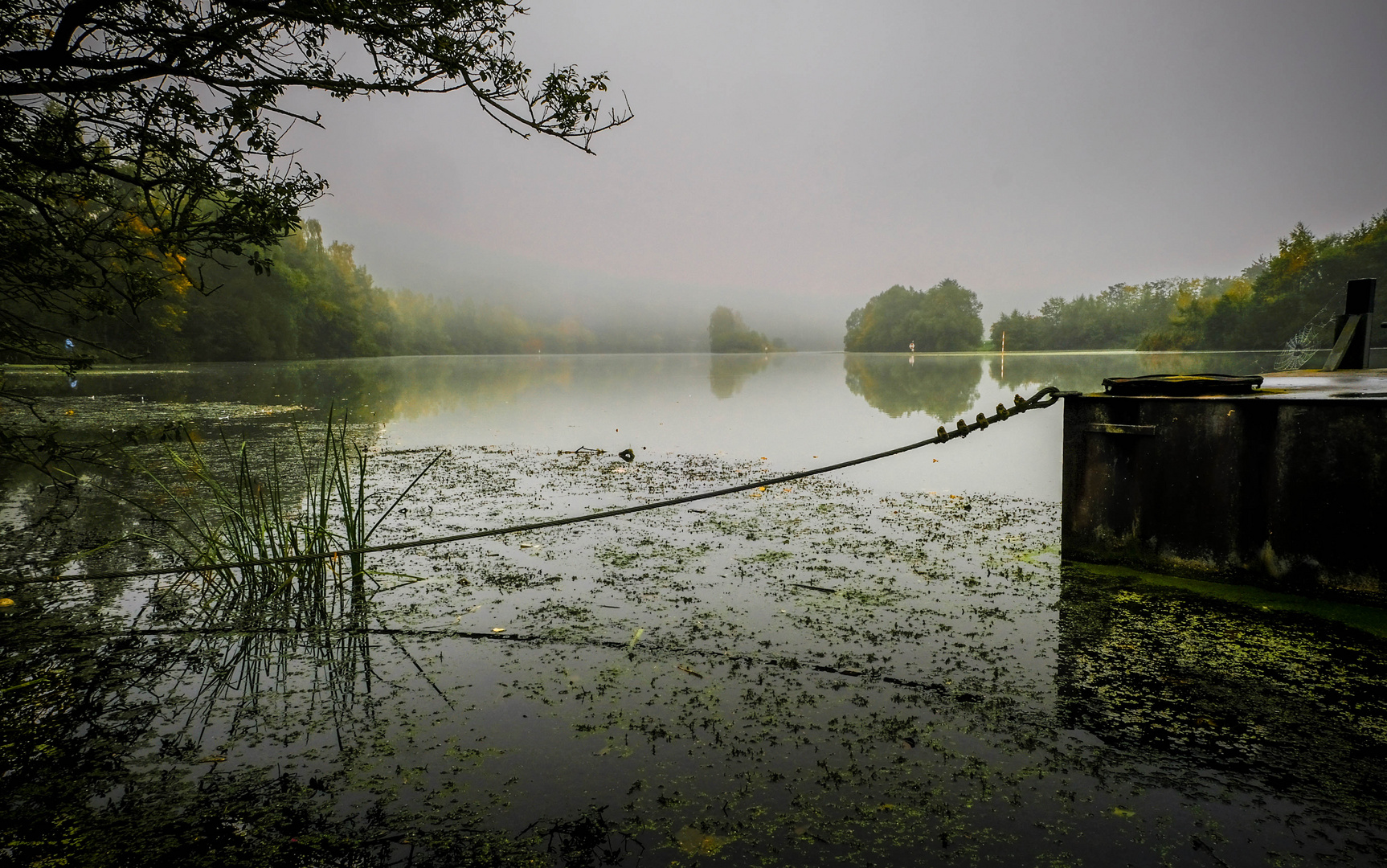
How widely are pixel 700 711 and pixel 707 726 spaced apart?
128 mm

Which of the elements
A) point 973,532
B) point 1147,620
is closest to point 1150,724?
point 1147,620

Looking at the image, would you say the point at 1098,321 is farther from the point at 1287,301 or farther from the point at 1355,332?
the point at 1355,332

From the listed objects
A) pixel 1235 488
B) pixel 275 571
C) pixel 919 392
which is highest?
pixel 1235 488

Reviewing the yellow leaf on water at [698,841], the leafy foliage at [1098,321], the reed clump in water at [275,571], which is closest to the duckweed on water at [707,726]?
the yellow leaf on water at [698,841]

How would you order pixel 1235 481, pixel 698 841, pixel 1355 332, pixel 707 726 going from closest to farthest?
1. pixel 698 841
2. pixel 707 726
3. pixel 1235 481
4. pixel 1355 332

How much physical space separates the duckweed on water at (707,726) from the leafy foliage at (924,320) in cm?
9950

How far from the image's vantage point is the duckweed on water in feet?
7.25

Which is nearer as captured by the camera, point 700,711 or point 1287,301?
point 700,711

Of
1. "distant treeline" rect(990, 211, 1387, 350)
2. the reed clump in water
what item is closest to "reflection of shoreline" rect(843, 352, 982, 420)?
the reed clump in water

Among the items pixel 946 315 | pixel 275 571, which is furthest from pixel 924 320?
pixel 275 571

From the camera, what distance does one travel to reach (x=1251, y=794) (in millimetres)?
2393

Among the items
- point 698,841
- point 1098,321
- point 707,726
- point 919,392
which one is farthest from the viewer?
point 1098,321

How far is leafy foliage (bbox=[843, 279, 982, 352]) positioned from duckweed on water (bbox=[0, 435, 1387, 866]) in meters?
99.5

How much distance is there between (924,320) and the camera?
324 ft
